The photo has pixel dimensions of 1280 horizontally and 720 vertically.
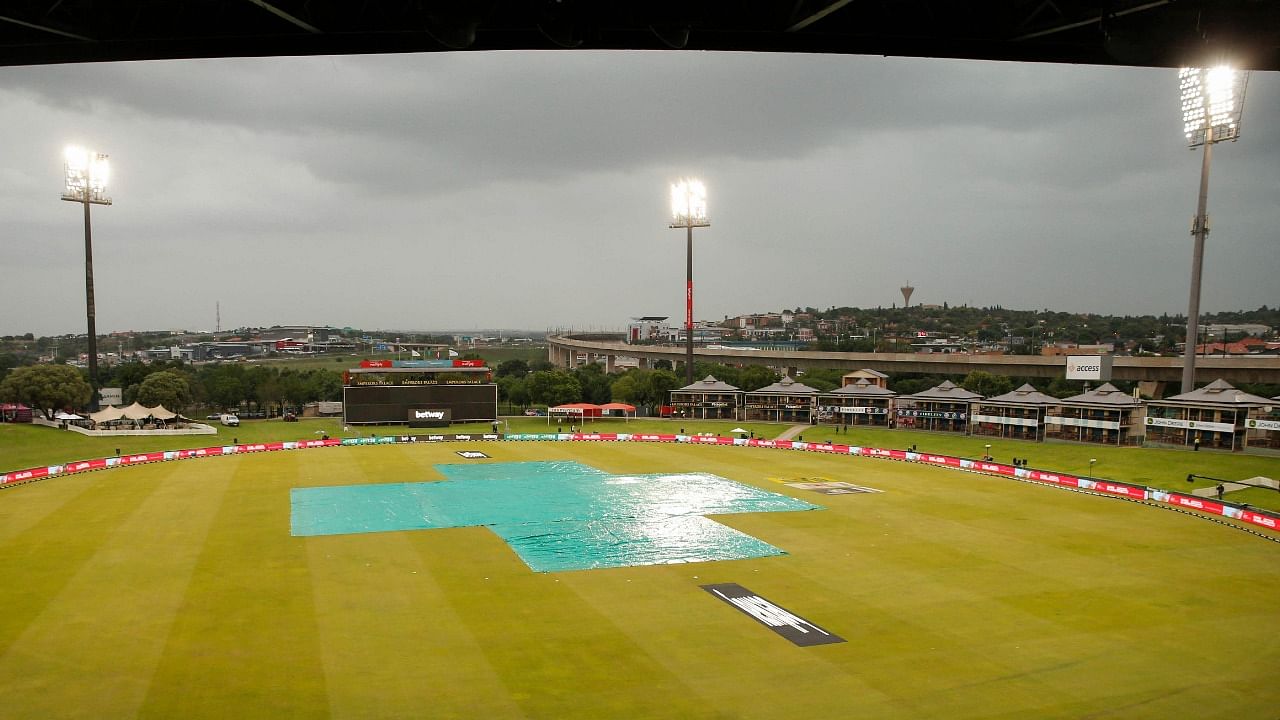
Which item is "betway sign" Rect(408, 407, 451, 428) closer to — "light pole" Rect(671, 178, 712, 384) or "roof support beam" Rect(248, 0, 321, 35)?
"light pole" Rect(671, 178, 712, 384)

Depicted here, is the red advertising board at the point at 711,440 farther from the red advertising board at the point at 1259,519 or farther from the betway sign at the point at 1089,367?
the red advertising board at the point at 1259,519

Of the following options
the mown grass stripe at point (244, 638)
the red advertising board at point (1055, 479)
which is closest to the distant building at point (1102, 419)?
the red advertising board at point (1055, 479)

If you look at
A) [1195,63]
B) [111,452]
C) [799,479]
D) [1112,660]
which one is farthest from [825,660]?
[111,452]

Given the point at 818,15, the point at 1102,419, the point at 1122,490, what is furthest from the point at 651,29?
the point at 1102,419

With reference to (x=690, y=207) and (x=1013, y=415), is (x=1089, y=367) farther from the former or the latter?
(x=690, y=207)

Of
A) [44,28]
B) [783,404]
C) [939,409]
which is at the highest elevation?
[44,28]

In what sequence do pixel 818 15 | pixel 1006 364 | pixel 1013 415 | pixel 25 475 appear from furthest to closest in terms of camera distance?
1. pixel 1006 364
2. pixel 1013 415
3. pixel 25 475
4. pixel 818 15

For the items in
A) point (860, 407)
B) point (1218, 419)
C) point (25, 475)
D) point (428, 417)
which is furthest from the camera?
point (860, 407)

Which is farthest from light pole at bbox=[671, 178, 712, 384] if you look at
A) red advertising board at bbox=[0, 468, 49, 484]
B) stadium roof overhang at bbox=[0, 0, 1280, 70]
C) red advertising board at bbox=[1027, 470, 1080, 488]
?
stadium roof overhang at bbox=[0, 0, 1280, 70]
